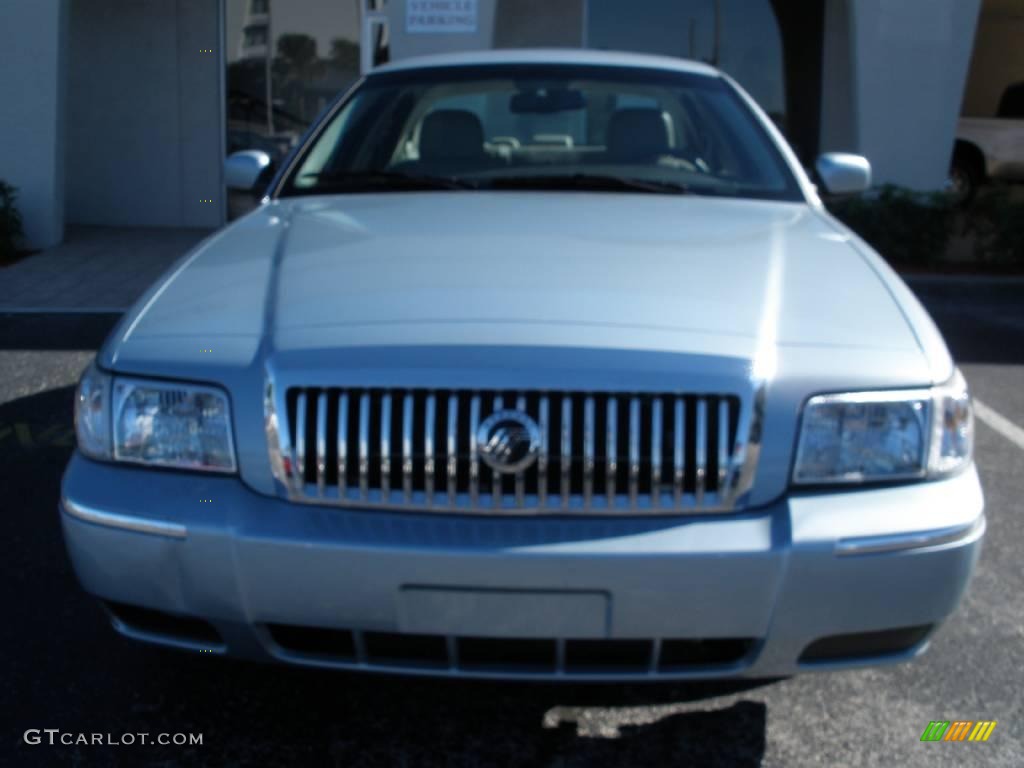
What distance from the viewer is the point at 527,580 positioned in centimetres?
223

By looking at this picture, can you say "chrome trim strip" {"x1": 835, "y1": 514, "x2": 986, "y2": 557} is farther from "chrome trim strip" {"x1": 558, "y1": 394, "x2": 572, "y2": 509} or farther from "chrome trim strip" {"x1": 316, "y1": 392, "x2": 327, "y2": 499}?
"chrome trim strip" {"x1": 316, "y1": 392, "x2": 327, "y2": 499}

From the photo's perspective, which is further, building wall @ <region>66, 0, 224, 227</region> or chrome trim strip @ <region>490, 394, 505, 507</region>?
building wall @ <region>66, 0, 224, 227</region>

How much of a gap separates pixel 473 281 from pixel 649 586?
85cm

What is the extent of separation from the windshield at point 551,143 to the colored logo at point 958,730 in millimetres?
1697

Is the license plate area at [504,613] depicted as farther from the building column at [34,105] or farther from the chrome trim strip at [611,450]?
the building column at [34,105]

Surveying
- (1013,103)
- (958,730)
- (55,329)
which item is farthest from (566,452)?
(1013,103)

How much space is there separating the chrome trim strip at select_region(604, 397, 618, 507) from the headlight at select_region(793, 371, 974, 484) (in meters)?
0.37

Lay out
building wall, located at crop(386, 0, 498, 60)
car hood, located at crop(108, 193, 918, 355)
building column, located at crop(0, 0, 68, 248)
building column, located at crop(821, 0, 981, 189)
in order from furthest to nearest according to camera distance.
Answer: building column, located at crop(821, 0, 981, 189)
building wall, located at crop(386, 0, 498, 60)
building column, located at crop(0, 0, 68, 248)
car hood, located at crop(108, 193, 918, 355)

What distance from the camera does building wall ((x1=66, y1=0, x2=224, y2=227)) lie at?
39.4 feet

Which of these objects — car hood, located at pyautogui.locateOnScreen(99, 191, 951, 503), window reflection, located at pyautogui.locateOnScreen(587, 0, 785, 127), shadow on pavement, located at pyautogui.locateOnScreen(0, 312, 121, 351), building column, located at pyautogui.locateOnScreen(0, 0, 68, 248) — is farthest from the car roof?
window reflection, located at pyautogui.locateOnScreen(587, 0, 785, 127)

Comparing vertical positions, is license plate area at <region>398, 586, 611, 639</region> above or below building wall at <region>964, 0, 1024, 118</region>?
below

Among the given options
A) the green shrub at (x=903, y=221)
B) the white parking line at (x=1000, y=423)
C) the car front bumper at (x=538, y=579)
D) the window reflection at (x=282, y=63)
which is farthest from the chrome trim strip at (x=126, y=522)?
the window reflection at (x=282, y=63)

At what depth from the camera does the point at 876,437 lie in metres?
2.42

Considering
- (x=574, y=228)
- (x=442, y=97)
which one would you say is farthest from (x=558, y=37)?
(x=574, y=228)
